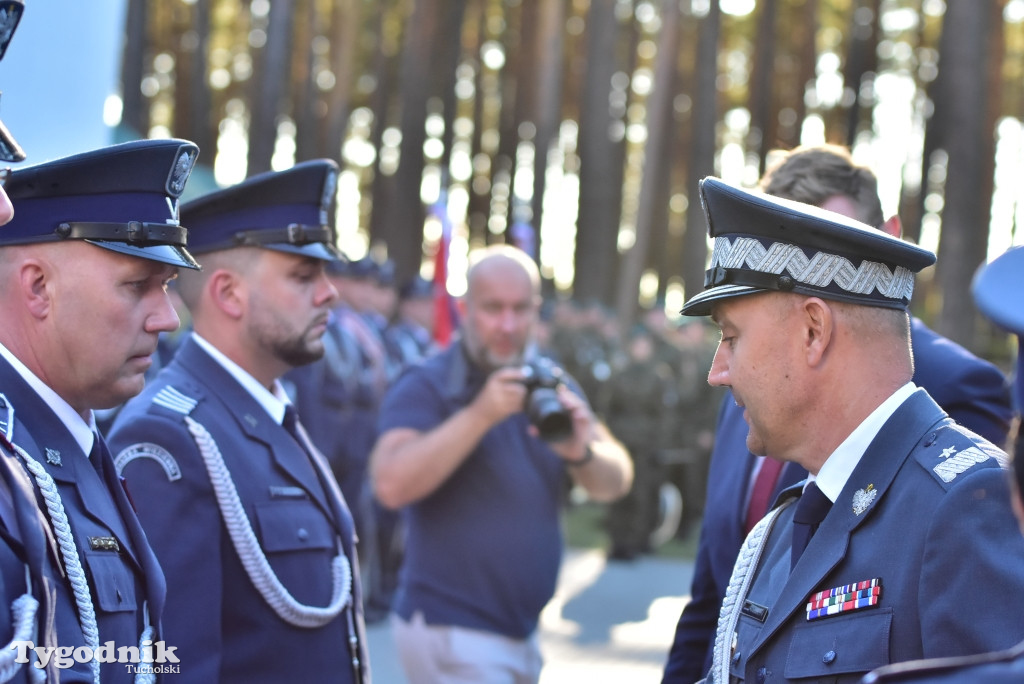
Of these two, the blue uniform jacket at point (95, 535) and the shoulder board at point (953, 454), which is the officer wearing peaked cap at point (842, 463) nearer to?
the shoulder board at point (953, 454)

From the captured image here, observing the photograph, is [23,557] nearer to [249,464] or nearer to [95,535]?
[95,535]

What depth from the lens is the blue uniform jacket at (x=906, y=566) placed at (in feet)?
6.95

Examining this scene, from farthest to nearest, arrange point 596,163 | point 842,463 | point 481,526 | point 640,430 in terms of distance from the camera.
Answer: point 596,163 < point 640,430 < point 481,526 < point 842,463

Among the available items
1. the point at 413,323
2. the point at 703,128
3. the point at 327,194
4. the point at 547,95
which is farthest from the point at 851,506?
the point at 547,95

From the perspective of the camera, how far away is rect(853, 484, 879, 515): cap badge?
2.38 m

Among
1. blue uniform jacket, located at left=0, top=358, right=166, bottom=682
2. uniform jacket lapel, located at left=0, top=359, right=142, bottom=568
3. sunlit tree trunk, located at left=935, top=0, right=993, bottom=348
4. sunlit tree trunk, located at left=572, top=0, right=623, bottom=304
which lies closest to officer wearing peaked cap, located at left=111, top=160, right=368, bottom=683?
blue uniform jacket, located at left=0, top=358, right=166, bottom=682

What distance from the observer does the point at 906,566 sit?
2.23 meters

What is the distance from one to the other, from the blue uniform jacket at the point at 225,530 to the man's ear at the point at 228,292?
160mm

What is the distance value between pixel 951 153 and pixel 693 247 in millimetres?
12939

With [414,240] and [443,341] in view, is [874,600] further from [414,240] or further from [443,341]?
[414,240]

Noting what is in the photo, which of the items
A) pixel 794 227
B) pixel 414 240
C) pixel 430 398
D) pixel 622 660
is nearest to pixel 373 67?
pixel 414 240

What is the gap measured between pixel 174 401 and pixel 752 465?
1523 millimetres

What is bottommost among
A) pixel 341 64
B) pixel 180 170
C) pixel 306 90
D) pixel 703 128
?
pixel 180 170

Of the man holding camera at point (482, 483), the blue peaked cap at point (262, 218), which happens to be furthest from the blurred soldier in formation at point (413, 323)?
the blue peaked cap at point (262, 218)
